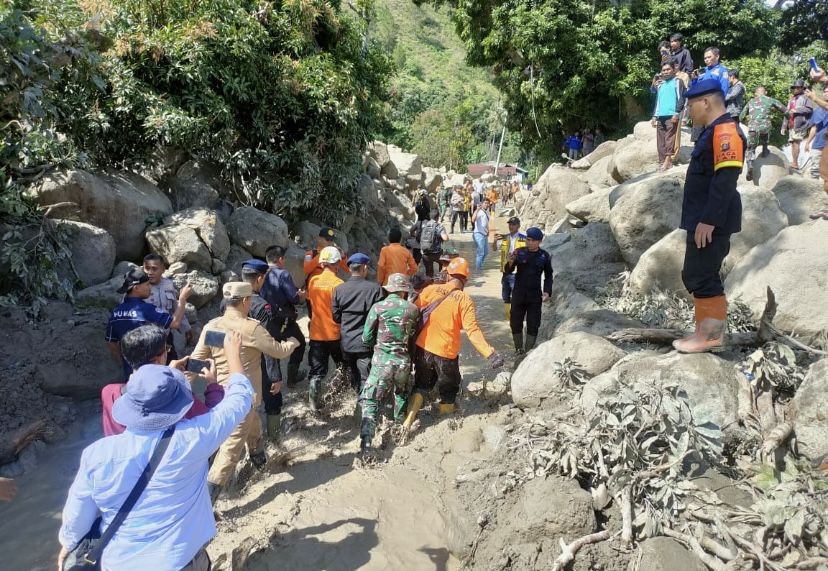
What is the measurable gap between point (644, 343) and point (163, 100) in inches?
285

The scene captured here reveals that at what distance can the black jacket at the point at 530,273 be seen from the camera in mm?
6605

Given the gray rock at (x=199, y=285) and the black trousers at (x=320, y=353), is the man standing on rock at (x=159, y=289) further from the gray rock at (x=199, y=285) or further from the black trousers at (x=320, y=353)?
the gray rock at (x=199, y=285)

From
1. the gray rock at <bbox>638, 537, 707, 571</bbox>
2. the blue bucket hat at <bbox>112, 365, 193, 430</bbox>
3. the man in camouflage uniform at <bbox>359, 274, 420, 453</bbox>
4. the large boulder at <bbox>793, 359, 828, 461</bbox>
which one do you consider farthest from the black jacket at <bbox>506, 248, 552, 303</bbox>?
the blue bucket hat at <bbox>112, 365, 193, 430</bbox>

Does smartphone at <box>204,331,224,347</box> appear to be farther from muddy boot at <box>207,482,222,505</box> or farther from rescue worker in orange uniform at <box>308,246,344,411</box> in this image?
rescue worker in orange uniform at <box>308,246,344,411</box>

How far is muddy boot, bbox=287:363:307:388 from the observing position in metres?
6.33

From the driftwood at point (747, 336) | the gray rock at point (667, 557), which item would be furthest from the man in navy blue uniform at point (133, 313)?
the driftwood at point (747, 336)

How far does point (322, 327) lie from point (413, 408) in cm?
123

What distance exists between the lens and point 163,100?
8047mm

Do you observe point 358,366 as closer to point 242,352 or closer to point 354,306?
point 354,306

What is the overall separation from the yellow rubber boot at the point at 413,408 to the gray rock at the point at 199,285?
11.4 ft

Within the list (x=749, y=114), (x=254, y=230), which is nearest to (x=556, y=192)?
(x=749, y=114)

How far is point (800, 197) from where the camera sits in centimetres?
706

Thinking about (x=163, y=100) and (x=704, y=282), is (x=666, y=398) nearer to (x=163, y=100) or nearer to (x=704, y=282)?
(x=704, y=282)

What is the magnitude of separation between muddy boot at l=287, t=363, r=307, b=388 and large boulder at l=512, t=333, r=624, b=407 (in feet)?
8.22
